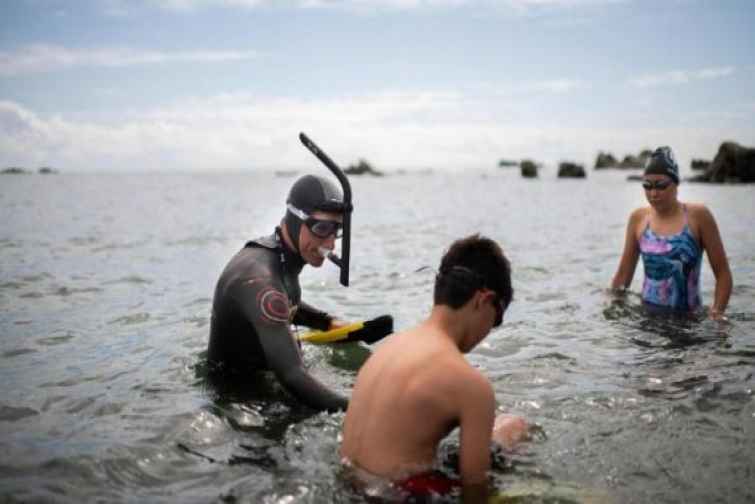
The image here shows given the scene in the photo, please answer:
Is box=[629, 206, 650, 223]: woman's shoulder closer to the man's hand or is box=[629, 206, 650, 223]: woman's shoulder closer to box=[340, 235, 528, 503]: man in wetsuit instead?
the man's hand

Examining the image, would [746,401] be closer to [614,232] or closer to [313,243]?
[313,243]

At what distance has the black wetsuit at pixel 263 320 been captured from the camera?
16.8ft

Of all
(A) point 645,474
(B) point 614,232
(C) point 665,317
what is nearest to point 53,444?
(A) point 645,474

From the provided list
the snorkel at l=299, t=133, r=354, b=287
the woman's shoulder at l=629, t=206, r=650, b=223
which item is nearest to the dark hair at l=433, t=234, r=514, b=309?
the snorkel at l=299, t=133, r=354, b=287

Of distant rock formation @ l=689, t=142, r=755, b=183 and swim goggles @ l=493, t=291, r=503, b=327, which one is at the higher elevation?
distant rock formation @ l=689, t=142, r=755, b=183

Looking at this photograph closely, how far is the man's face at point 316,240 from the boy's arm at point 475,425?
2.60m

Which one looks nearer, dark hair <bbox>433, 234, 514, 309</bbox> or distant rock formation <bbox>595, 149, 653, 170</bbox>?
dark hair <bbox>433, 234, 514, 309</bbox>

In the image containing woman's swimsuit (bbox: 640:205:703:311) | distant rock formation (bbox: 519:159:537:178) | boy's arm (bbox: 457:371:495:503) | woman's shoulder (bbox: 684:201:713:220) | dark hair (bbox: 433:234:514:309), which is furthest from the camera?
distant rock formation (bbox: 519:159:537:178)

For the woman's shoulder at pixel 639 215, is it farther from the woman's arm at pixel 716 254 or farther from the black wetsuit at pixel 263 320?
the black wetsuit at pixel 263 320

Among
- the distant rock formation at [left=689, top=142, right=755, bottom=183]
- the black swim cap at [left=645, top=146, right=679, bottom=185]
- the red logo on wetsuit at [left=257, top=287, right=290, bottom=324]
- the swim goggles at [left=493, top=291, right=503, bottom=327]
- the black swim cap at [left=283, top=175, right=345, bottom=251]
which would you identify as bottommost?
the red logo on wetsuit at [left=257, top=287, right=290, bottom=324]

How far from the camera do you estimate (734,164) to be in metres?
50.4

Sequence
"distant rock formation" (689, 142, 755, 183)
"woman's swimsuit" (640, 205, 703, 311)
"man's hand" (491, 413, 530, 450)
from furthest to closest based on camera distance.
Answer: "distant rock formation" (689, 142, 755, 183), "woman's swimsuit" (640, 205, 703, 311), "man's hand" (491, 413, 530, 450)

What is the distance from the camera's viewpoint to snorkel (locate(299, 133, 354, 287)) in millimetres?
5707

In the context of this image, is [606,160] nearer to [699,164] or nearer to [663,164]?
[699,164]
